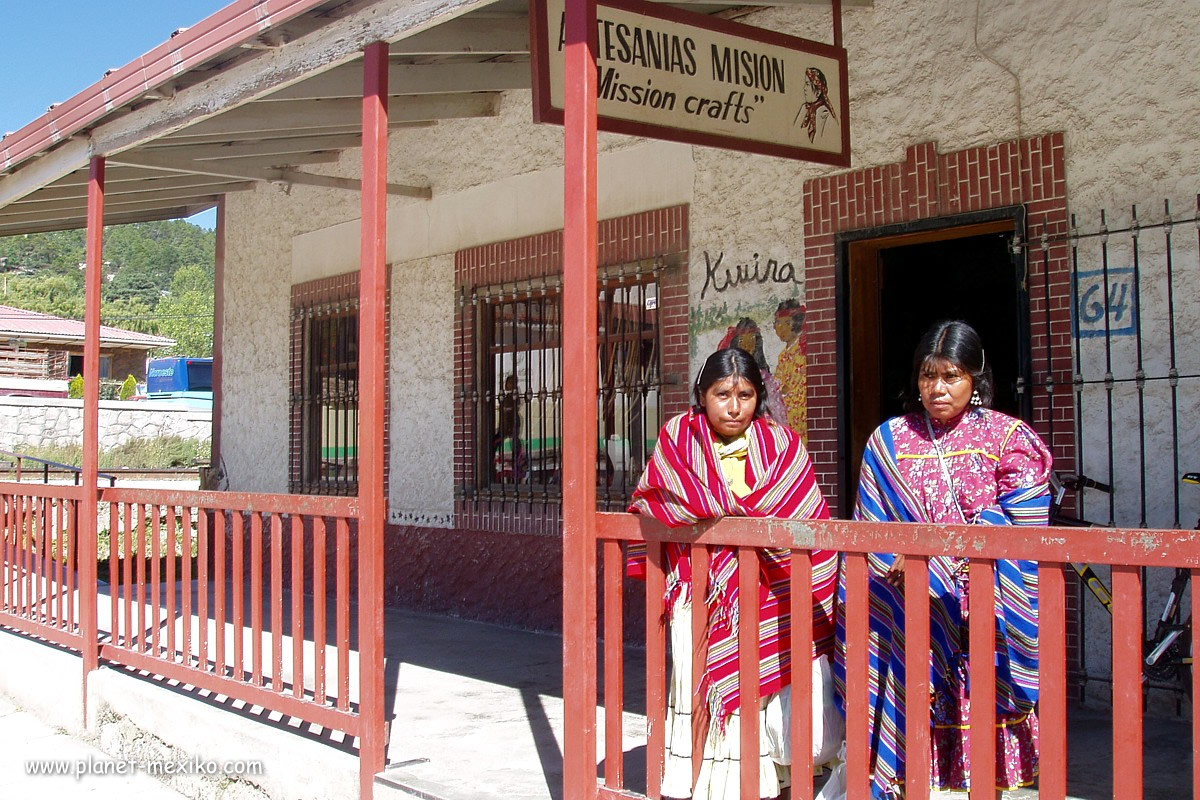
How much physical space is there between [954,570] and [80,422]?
28.2 meters

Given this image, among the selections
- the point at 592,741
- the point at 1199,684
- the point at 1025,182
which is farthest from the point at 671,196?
the point at 1199,684

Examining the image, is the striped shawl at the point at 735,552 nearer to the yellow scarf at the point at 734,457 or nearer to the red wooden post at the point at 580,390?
the yellow scarf at the point at 734,457

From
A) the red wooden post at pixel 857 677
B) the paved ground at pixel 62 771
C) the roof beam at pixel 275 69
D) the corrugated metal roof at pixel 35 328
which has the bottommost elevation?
the paved ground at pixel 62 771

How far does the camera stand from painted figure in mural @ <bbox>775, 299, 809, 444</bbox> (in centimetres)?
624

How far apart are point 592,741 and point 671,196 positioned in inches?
154

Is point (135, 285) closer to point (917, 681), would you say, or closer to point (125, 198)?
point (125, 198)

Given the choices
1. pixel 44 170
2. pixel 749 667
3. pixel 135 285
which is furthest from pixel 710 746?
pixel 135 285

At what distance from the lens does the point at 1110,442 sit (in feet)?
16.5

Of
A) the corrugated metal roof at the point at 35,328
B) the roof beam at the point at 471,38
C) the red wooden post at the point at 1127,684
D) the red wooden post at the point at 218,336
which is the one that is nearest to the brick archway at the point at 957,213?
the roof beam at the point at 471,38

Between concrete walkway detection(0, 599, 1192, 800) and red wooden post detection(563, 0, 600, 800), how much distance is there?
1.87ft

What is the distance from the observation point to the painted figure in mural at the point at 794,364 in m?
6.24

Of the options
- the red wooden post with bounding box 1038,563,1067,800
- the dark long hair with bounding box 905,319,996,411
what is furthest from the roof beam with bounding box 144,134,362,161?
the red wooden post with bounding box 1038,563,1067,800

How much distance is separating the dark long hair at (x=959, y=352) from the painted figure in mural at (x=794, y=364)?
2.63 meters

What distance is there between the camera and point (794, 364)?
20.7ft
